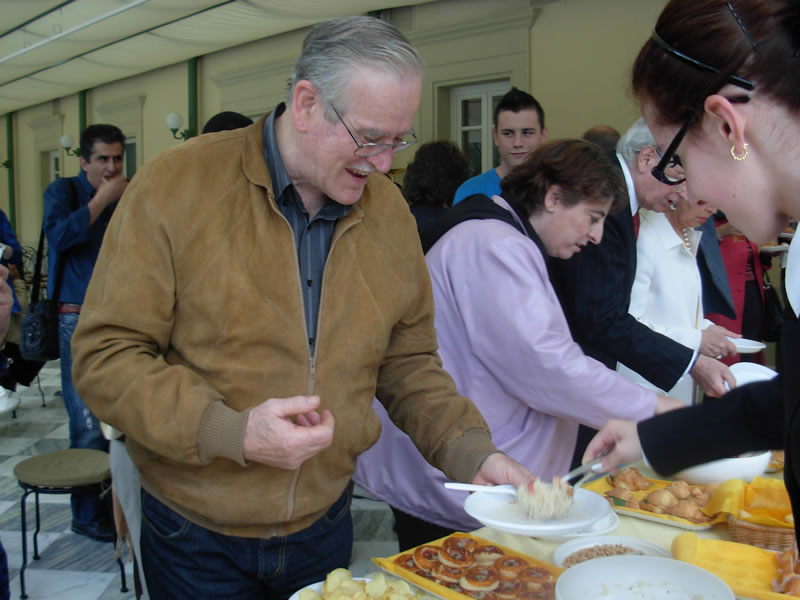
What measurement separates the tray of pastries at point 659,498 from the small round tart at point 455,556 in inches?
17.6

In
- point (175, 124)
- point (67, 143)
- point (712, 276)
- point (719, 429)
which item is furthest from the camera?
point (67, 143)

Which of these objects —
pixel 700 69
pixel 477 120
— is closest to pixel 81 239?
pixel 700 69

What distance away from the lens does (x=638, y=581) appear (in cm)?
121

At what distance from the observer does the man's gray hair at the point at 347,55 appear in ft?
4.24

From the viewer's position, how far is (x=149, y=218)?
1.27m

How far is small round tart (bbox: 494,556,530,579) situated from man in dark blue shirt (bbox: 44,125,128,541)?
2.38m

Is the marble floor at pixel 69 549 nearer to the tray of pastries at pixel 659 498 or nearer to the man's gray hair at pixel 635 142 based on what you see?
the tray of pastries at pixel 659 498


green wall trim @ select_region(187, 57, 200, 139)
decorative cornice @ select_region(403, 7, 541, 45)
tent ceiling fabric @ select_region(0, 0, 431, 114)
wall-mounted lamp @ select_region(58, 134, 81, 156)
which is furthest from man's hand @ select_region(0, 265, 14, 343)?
wall-mounted lamp @ select_region(58, 134, 81, 156)

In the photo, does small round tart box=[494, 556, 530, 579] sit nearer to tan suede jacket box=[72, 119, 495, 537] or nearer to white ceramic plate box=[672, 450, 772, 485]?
tan suede jacket box=[72, 119, 495, 537]

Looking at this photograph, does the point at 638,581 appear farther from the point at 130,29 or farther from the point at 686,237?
the point at 130,29

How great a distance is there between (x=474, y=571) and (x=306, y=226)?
2.24ft

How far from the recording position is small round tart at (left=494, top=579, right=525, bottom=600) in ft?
4.07

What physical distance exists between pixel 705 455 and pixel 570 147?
1198 millimetres

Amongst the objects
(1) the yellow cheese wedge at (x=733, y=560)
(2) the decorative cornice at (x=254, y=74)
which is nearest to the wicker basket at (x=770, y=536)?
(1) the yellow cheese wedge at (x=733, y=560)
